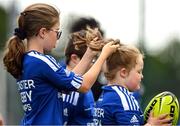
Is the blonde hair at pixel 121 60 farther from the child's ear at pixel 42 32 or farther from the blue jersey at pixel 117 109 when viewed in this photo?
the child's ear at pixel 42 32

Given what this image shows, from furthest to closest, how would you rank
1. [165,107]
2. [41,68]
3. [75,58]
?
[75,58] → [165,107] → [41,68]

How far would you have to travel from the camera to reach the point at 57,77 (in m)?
6.21

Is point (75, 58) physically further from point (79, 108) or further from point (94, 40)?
point (94, 40)

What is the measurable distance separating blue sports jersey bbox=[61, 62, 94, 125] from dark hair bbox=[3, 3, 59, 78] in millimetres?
906

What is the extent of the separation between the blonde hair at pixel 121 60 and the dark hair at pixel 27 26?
580 mm

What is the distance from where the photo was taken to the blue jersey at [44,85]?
6.22 m

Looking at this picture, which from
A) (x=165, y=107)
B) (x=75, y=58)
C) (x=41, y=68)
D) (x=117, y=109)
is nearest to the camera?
(x=41, y=68)

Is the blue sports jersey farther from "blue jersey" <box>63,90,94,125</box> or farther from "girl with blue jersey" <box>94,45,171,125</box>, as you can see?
"girl with blue jersey" <box>94,45,171,125</box>

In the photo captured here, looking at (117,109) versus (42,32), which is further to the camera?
(117,109)

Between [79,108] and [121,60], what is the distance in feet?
2.73

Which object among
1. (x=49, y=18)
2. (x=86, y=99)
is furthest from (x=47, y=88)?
(x=86, y=99)

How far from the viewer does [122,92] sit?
657cm

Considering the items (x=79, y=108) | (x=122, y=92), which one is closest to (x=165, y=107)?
(x=122, y=92)

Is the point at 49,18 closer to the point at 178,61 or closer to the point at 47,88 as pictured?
the point at 47,88
